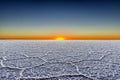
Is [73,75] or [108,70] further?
[108,70]

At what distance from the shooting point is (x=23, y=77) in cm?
82

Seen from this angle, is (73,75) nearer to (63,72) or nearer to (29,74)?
(63,72)

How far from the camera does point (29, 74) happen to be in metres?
0.87

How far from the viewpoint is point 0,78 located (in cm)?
81

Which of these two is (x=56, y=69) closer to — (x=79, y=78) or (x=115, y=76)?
(x=79, y=78)

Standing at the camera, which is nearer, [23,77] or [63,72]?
[23,77]

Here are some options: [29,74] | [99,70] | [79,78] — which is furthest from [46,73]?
[99,70]

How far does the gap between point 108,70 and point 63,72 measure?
288mm

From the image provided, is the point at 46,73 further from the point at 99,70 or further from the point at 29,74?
the point at 99,70

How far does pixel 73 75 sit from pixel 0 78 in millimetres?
391

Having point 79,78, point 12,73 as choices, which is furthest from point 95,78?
point 12,73

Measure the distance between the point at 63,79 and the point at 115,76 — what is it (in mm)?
292

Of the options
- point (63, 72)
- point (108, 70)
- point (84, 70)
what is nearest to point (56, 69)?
point (63, 72)

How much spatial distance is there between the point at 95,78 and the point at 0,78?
0.50 metres
